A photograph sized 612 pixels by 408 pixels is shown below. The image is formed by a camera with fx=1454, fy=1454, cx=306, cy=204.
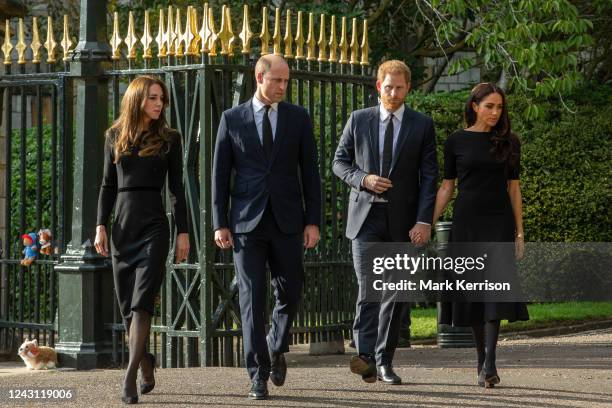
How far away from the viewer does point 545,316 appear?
15.8 meters

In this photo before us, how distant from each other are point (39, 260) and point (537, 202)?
706cm

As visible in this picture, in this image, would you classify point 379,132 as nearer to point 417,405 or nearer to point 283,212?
point 283,212

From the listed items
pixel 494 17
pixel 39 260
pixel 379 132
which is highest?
pixel 494 17

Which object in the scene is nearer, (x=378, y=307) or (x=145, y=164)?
(x=145, y=164)

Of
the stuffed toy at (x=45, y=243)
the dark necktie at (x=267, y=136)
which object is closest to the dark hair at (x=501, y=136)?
the dark necktie at (x=267, y=136)

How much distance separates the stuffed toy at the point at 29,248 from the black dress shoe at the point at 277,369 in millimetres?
4048

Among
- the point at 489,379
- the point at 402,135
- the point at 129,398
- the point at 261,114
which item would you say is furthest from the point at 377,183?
the point at 129,398

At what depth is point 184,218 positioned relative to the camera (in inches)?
328

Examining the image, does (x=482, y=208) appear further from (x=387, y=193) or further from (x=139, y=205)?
(x=139, y=205)

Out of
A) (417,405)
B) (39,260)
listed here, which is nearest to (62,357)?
(39,260)

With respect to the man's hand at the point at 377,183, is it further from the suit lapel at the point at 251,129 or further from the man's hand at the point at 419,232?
the suit lapel at the point at 251,129

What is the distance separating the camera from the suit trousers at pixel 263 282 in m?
8.12

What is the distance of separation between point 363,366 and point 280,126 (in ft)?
5.05

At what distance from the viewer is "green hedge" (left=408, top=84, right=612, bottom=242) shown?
669 inches
